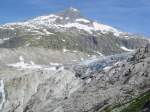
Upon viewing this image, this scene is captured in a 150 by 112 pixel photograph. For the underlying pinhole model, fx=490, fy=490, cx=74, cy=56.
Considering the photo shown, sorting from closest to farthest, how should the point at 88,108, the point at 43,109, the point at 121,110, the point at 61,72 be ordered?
1. the point at 121,110
2. the point at 88,108
3. the point at 43,109
4. the point at 61,72

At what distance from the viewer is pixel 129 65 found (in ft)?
350

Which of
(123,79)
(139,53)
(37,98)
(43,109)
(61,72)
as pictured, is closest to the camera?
(123,79)

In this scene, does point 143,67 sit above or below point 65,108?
above

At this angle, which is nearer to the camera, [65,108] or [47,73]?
[65,108]

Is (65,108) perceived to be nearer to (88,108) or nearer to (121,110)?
(88,108)

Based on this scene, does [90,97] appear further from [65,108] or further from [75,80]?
[75,80]

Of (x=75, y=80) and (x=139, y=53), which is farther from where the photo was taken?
(x=75, y=80)

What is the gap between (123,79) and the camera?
10162cm

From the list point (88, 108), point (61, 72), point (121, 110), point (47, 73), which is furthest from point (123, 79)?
point (47, 73)

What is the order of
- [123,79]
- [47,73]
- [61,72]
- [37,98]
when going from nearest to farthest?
1. [123,79]
2. [37,98]
3. [61,72]
4. [47,73]

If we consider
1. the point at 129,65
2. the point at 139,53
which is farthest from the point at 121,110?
the point at 139,53

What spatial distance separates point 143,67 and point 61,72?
43.3 metres

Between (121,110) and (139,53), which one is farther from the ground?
(139,53)

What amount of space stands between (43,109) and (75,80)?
22.6m
